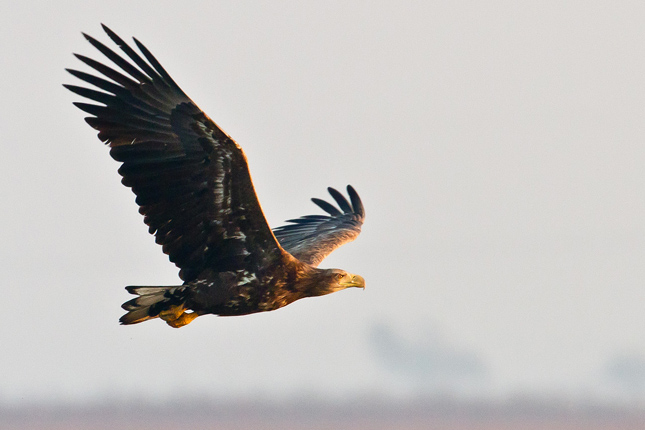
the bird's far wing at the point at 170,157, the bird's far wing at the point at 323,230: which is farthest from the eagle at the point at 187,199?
the bird's far wing at the point at 323,230

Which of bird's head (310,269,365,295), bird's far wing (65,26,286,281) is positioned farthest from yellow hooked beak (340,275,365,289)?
bird's far wing (65,26,286,281)

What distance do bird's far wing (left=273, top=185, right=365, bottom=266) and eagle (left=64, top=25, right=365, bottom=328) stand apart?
2.58 metres

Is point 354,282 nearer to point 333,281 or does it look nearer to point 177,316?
point 333,281

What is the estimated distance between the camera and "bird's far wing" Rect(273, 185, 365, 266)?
17859mm

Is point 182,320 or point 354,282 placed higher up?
point 354,282

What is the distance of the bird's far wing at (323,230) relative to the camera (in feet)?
58.6

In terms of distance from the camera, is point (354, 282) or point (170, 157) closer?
point (170, 157)

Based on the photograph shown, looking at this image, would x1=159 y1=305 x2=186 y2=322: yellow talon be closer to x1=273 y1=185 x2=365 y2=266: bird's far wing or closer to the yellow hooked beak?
the yellow hooked beak

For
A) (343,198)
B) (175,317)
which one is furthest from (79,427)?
(175,317)

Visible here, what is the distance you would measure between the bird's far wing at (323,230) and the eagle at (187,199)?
2585 mm

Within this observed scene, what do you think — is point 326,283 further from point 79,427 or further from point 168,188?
point 79,427

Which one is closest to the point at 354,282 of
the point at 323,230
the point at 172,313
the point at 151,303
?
the point at 172,313

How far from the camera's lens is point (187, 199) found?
46.0 ft

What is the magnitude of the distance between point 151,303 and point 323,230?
512 centimetres
